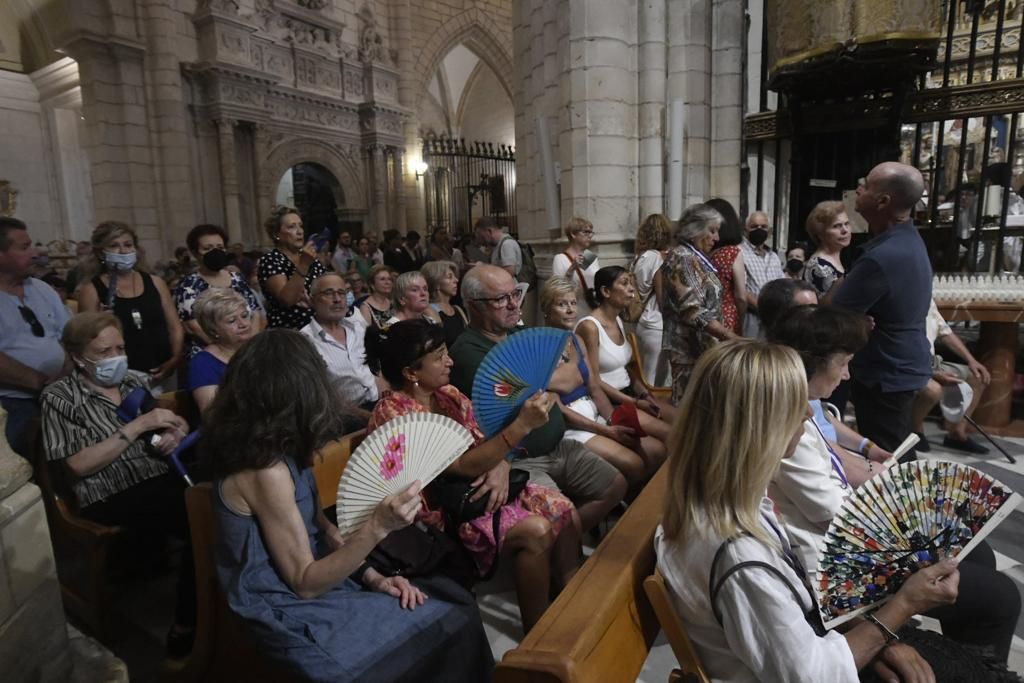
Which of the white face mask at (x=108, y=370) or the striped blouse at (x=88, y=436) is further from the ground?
the white face mask at (x=108, y=370)

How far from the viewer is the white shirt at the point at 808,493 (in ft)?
5.16

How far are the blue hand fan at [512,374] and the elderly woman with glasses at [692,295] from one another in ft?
5.08

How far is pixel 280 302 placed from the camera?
3.79 m

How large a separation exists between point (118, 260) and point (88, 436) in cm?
147

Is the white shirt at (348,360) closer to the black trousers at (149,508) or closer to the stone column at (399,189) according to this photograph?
the black trousers at (149,508)

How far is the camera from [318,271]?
3.90m

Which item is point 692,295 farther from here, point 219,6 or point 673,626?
point 219,6

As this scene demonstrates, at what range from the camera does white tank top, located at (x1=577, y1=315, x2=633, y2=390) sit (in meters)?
3.30

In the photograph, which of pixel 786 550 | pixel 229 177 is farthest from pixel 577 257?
pixel 229 177

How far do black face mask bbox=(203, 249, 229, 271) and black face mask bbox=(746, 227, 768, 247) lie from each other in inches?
154

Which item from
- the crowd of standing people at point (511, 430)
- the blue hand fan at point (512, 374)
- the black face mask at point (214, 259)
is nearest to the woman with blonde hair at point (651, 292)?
the crowd of standing people at point (511, 430)

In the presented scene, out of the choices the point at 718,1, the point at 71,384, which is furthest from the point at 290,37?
the point at 71,384

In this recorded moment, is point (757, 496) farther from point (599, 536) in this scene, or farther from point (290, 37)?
point (290, 37)

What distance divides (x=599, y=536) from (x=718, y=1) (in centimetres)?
525
